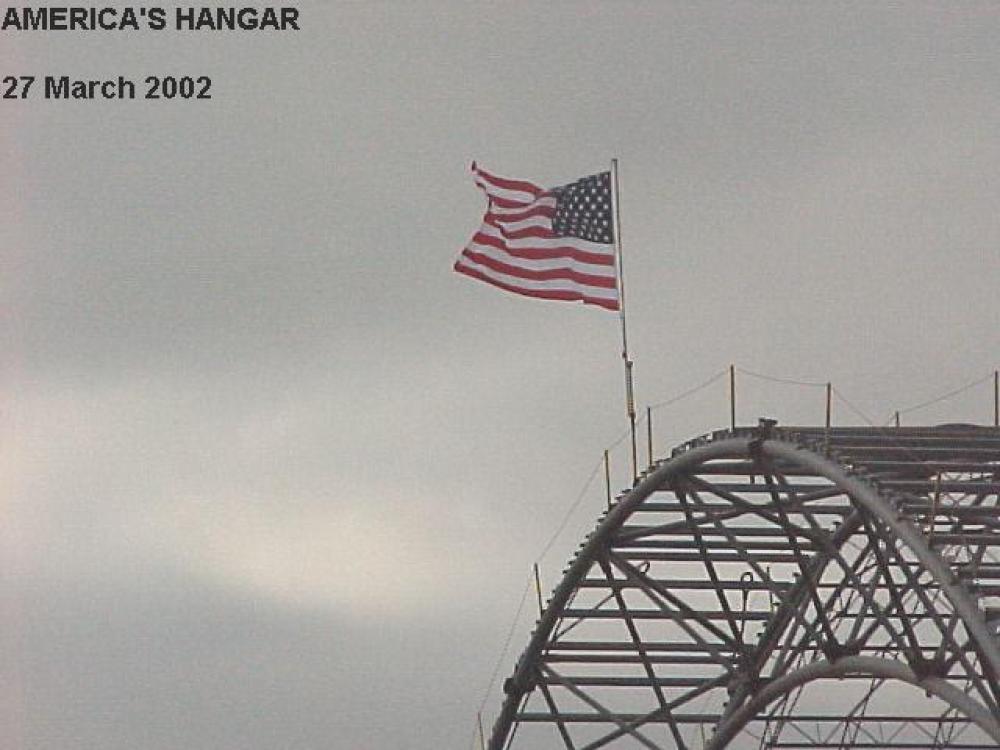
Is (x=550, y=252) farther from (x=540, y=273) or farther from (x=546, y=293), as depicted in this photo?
(x=546, y=293)

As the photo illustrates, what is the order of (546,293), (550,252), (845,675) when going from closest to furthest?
(845,675) → (546,293) → (550,252)

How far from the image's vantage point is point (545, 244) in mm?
62031

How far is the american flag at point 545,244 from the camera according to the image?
6131cm

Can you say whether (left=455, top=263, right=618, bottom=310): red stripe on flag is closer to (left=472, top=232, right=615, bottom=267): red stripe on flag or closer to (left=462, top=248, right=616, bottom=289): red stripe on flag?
(left=462, top=248, right=616, bottom=289): red stripe on flag

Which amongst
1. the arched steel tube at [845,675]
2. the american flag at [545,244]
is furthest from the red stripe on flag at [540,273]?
the arched steel tube at [845,675]

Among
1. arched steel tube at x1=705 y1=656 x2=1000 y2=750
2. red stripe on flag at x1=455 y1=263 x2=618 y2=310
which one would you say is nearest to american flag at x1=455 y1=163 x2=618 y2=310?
red stripe on flag at x1=455 y1=263 x2=618 y2=310

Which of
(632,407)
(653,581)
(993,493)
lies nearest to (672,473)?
(632,407)

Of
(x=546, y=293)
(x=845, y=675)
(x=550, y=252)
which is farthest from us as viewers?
(x=550, y=252)

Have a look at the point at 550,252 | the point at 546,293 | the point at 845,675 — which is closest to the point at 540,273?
the point at 546,293

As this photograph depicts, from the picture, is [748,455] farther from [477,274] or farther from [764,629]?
[764,629]

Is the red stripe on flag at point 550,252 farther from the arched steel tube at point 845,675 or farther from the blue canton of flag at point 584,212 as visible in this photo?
the arched steel tube at point 845,675

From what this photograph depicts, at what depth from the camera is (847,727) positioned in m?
73.6

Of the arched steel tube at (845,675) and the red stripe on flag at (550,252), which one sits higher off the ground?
the red stripe on flag at (550,252)

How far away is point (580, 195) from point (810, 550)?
10.0m
